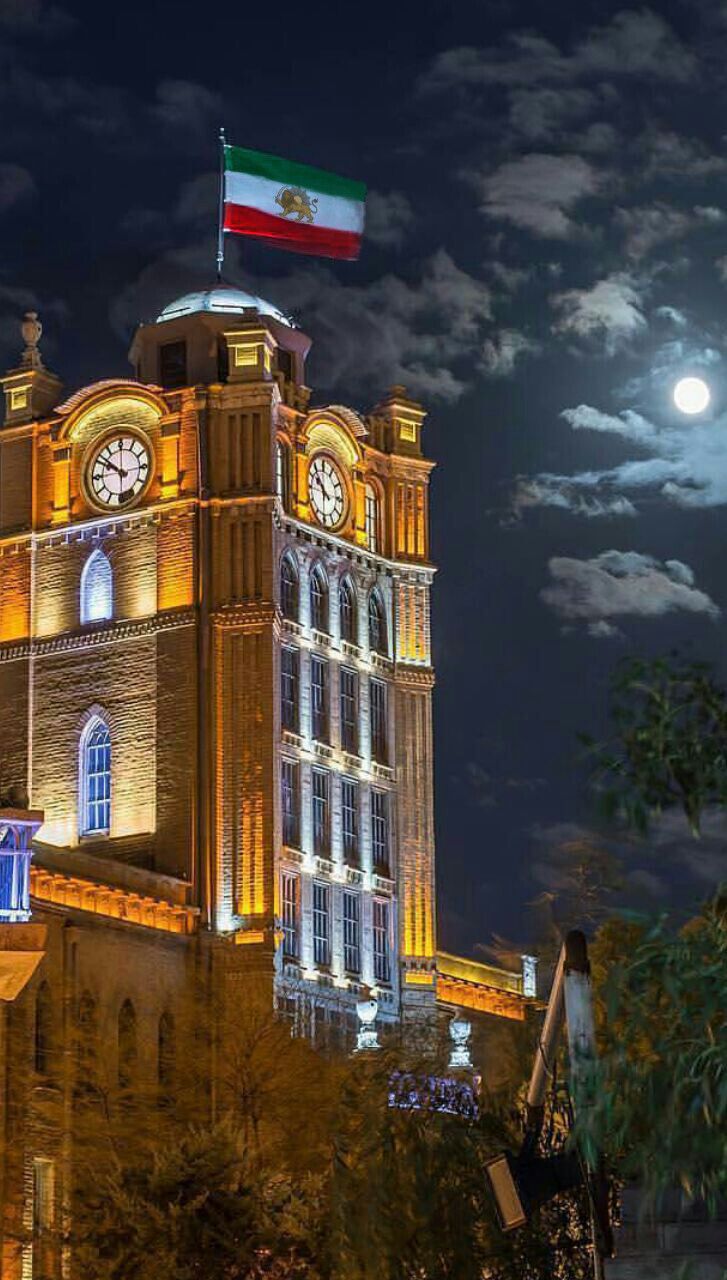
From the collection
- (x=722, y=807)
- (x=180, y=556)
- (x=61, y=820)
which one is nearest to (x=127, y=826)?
(x=61, y=820)

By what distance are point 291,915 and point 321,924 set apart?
202cm

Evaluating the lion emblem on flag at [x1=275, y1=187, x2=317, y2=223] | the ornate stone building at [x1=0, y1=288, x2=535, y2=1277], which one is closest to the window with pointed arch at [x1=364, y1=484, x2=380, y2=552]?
the ornate stone building at [x1=0, y1=288, x2=535, y2=1277]

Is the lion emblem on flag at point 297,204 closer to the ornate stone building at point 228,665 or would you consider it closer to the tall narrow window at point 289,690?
the ornate stone building at point 228,665

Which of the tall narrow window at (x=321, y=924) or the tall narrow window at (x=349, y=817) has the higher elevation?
the tall narrow window at (x=349, y=817)

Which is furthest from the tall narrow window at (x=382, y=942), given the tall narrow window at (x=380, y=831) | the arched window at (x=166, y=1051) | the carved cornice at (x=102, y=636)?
the carved cornice at (x=102, y=636)

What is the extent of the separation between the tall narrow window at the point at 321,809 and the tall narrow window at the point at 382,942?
3.30 meters

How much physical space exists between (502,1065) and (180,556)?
1914 cm

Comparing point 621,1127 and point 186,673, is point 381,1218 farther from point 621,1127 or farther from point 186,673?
point 186,673

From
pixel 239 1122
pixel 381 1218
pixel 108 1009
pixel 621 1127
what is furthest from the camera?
pixel 108 1009

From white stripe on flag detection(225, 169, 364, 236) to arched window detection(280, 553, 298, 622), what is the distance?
35.2 feet

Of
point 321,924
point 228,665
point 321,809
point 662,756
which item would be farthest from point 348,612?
point 662,756

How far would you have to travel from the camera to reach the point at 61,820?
9050cm

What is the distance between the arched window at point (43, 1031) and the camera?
75812 millimetres

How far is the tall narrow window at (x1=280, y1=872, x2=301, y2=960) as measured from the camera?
87.4 meters
